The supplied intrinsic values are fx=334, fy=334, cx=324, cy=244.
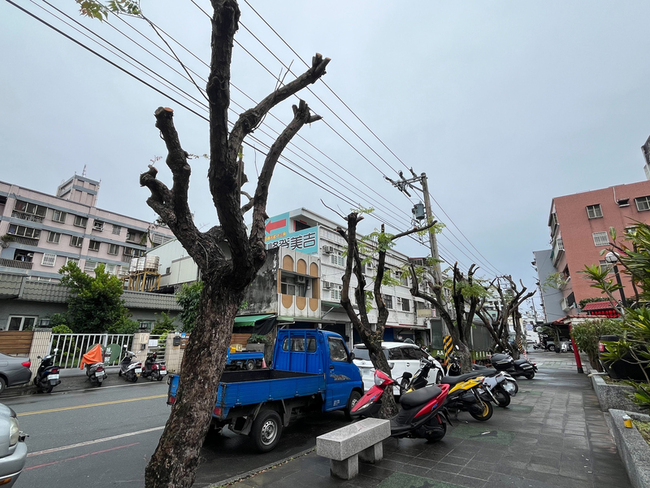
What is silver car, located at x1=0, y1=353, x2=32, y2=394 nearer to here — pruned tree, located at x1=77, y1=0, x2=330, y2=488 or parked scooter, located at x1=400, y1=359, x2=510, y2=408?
pruned tree, located at x1=77, y1=0, x2=330, y2=488

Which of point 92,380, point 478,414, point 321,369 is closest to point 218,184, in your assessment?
point 321,369

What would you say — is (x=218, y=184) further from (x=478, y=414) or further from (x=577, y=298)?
(x=577, y=298)

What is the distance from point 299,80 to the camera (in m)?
4.14

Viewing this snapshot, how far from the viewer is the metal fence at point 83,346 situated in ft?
43.3

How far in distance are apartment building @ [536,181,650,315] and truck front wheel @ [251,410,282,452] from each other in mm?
31039

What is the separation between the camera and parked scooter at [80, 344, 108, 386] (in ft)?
40.0

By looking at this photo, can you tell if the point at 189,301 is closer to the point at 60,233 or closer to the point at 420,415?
the point at 420,415

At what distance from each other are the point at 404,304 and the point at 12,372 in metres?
29.5

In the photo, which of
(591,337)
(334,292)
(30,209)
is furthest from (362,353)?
(30,209)

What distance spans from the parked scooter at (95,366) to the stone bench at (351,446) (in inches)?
451

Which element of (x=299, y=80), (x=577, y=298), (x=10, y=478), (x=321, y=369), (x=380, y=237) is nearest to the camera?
(x=10, y=478)

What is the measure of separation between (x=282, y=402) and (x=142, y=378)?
11159 millimetres

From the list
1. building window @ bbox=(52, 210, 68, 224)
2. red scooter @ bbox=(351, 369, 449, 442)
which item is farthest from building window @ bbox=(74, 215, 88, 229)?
red scooter @ bbox=(351, 369, 449, 442)

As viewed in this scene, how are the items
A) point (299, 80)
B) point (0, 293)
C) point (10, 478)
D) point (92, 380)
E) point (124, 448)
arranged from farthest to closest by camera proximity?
point (0, 293) < point (92, 380) < point (124, 448) < point (299, 80) < point (10, 478)
